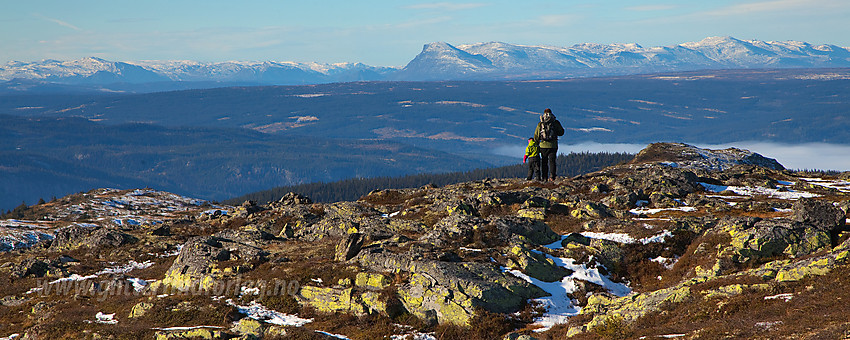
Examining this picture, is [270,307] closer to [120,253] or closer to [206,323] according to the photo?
[206,323]

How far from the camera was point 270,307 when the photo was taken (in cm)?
3297

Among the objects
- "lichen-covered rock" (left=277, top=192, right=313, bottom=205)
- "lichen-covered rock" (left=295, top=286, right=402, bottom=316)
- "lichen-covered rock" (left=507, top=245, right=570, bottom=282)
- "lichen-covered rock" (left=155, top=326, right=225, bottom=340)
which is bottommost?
"lichen-covered rock" (left=277, top=192, right=313, bottom=205)

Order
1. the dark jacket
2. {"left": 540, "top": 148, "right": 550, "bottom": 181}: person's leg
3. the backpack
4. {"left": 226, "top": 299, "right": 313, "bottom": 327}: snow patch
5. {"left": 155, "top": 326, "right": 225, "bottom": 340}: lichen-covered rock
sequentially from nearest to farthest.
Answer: {"left": 155, "top": 326, "right": 225, "bottom": 340}: lichen-covered rock
{"left": 226, "top": 299, "right": 313, "bottom": 327}: snow patch
the dark jacket
the backpack
{"left": 540, "top": 148, "right": 550, "bottom": 181}: person's leg

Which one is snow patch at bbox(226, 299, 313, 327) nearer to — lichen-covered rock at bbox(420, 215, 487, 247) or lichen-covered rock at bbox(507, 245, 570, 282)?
lichen-covered rock at bbox(507, 245, 570, 282)

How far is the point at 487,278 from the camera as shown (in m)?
32.1

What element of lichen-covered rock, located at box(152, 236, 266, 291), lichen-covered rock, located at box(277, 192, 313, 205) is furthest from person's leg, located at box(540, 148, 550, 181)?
lichen-covered rock, located at box(152, 236, 266, 291)

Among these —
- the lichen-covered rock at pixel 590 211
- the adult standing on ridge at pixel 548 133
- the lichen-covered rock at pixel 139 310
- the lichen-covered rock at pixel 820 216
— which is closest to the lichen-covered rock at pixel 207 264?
the lichen-covered rock at pixel 139 310

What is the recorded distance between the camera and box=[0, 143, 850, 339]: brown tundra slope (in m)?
26.4

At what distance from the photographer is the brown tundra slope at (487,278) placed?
26.4 m

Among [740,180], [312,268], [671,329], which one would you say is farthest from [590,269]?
[740,180]

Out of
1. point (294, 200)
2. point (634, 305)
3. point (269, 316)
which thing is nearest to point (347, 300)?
point (269, 316)

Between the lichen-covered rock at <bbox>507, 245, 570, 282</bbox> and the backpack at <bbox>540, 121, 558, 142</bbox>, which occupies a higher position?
the backpack at <bbox>540, 121, 558, 142</bbox>

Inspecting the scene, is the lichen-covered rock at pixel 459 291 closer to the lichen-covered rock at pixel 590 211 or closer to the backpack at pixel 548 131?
the lichen-covered rock at pixel 590 211

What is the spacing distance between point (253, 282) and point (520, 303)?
14.6 metres
